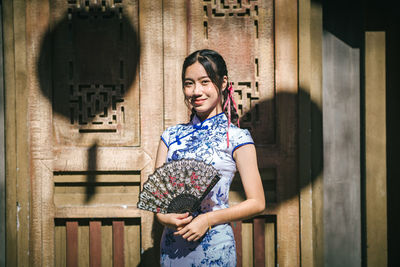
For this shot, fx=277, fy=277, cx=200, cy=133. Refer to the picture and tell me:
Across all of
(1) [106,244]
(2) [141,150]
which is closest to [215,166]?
(2) [141,150]

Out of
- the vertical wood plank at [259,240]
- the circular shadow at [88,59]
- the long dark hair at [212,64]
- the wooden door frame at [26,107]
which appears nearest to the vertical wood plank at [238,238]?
the vertical wood plank at [259,240]

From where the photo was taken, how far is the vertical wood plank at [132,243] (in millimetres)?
2670

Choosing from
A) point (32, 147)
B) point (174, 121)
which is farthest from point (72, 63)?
point (174, 121)

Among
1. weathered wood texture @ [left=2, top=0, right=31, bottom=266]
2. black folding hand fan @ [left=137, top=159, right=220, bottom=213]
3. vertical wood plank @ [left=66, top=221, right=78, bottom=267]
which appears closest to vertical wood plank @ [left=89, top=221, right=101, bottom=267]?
vertical wood plank @ [left=66, top=221, right=78, bottom=267]

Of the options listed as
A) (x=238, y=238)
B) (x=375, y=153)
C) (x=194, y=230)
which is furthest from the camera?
(x=375, y=153)

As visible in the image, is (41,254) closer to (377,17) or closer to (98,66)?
(98,66)

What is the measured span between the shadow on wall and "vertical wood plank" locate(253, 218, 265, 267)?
160 cm

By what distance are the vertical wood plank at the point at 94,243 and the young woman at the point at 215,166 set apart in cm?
112

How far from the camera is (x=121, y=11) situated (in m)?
2.67

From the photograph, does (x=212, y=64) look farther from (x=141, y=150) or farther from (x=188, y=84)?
(x=141, y=150)

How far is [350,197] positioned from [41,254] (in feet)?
10.3

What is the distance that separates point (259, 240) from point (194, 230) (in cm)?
127

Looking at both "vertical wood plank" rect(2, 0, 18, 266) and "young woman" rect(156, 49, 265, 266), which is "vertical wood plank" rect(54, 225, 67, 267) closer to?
"vertical wood plank" rect(2, 0, 18, 266)

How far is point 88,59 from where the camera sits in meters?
2.68
